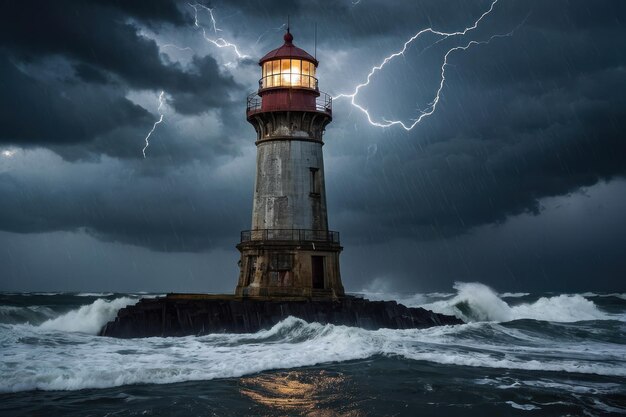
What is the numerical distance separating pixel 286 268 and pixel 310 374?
40.2 feet

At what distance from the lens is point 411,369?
15320 mm

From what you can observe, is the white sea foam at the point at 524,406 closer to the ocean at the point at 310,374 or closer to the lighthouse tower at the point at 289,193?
the ocean at the point at 310,374

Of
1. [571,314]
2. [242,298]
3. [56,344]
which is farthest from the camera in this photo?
[571,314]

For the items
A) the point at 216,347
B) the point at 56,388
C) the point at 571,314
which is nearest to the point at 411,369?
the point at 216,347

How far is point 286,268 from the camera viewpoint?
26.6m

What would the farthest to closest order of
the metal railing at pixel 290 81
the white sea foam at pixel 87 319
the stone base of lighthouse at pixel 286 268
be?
the metal railing at pixel 290 81 → the white sea foam at pixel 87 319 → the stone base of lighthouse at pixel 286 268

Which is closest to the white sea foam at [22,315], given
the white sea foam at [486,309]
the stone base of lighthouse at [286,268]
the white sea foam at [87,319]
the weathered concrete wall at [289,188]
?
the white sea foam at [87,319]

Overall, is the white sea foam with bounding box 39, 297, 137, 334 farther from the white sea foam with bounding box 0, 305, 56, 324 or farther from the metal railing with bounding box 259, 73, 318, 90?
the white sea foam with bounding box 0, 305, 56, 324

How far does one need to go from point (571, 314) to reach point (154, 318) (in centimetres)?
3056

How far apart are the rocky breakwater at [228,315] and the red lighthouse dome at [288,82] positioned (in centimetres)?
854

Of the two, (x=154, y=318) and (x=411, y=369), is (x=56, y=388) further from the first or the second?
(x=154, y=318)

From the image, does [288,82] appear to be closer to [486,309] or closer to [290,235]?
[290,235]

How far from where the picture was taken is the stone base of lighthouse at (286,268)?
26.5m

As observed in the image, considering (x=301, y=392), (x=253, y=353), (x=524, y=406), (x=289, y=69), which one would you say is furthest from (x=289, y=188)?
(x=524, y=406)
